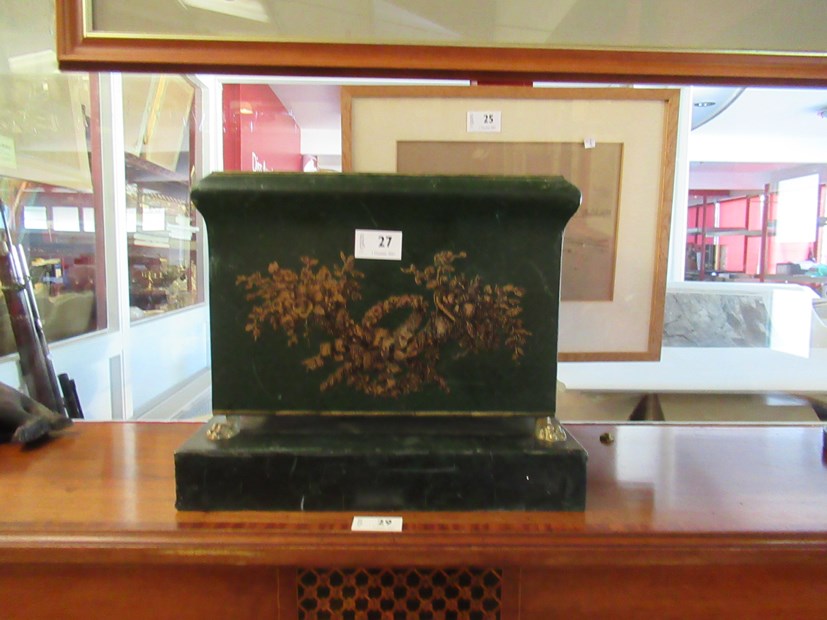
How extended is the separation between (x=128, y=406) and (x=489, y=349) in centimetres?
118

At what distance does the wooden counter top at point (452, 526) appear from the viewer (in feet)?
1.53

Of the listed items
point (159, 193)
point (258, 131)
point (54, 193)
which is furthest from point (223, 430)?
point (258, 131)

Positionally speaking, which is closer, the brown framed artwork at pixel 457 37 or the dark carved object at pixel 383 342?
the dark carved object at pixel 383 342

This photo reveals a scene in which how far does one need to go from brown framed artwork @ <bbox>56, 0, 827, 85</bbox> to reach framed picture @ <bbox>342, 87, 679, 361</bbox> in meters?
0.13

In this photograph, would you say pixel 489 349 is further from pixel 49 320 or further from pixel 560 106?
pixel 49 320

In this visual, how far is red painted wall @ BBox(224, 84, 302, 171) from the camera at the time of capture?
1.66 meters

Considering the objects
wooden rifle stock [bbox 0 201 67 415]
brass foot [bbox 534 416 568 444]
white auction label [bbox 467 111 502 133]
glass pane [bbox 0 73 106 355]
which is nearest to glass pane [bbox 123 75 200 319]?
glass pane [bbox 0 73 106 355]

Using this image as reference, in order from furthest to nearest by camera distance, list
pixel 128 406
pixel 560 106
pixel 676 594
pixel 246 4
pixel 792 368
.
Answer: pixel 128 406 → pixel 792 368 → pixel 560 106 → pixel 246 4 → pixel 676 594

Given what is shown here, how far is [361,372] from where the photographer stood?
551 millimetres

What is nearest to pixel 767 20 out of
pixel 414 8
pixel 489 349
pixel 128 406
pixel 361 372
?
pixel 414 8

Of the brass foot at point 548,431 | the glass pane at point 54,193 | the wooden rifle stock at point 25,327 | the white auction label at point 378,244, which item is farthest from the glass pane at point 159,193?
the brass foot at point 548,431

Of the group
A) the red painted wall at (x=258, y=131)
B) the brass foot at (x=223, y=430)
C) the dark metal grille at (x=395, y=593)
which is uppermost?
the red painted wall at (x=258, y=131)

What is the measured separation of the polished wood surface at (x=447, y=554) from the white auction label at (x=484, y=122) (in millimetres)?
554

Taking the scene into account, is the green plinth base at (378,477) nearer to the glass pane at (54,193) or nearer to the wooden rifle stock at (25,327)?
the wooden rifle stock at (25,327)
